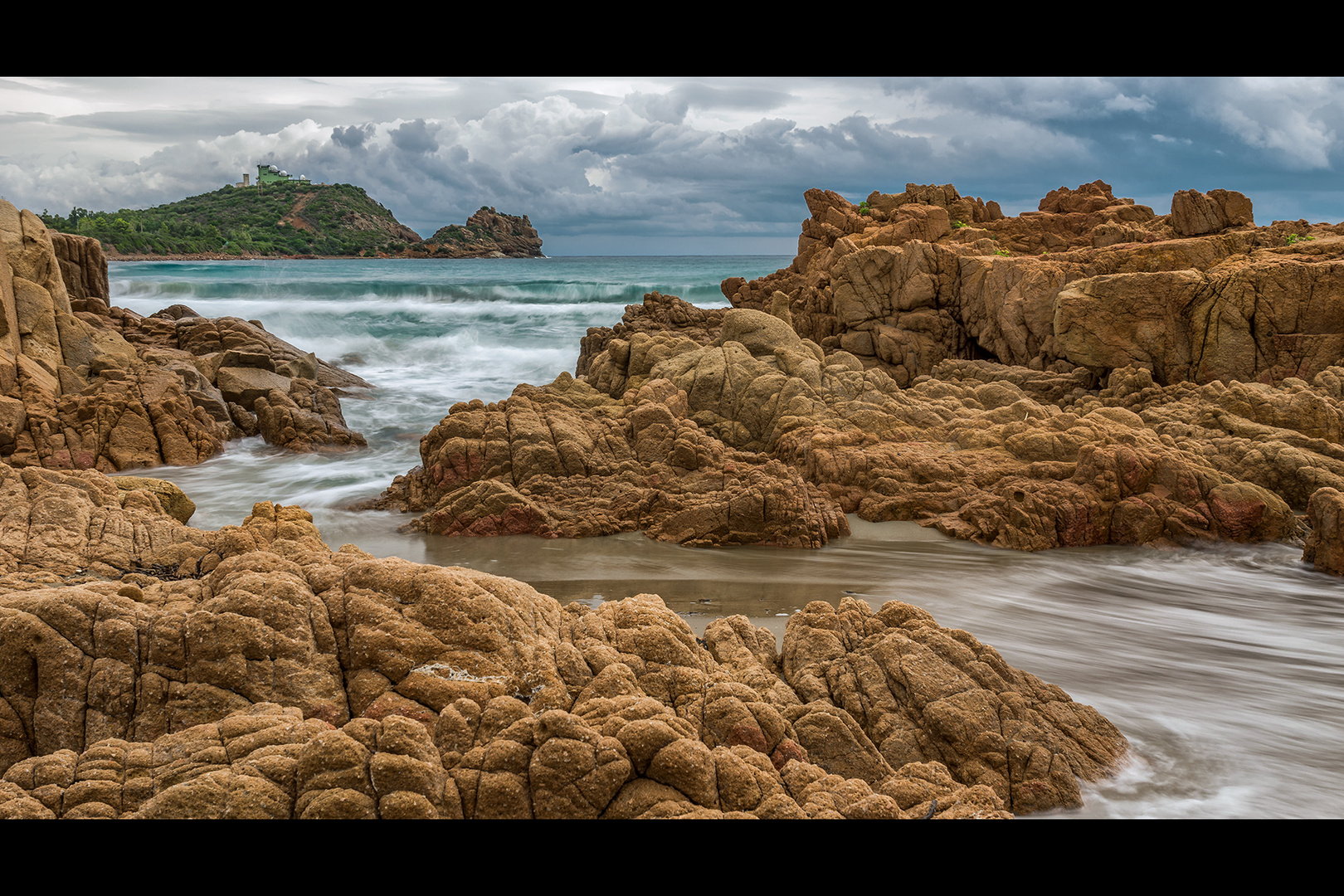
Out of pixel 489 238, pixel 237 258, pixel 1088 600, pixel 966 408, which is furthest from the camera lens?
pixel 489 238

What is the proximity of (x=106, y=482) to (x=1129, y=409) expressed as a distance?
13317 mm

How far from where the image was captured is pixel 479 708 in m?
3.16

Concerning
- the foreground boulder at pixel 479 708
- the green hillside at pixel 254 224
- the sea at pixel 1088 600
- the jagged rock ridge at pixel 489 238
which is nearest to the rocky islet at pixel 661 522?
the foreground boulder at pixel 479 708

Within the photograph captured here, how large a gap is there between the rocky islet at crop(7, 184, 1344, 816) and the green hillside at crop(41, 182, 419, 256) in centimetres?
4763

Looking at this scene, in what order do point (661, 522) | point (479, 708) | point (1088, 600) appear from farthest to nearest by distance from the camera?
point (661, 522) → point (1088, 600) → point (479, 708)

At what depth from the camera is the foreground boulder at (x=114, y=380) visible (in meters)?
12.0


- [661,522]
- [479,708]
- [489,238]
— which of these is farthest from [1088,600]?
[489,238]

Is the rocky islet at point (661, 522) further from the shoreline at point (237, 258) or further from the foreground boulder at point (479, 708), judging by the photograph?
the shoreline at point (237, 258)

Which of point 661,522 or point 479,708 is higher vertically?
point 479,708

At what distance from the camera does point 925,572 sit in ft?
27.0

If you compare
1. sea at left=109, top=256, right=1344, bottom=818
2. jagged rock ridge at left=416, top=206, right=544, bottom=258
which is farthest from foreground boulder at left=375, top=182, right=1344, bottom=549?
jagged rock ridge at left=416, top=206, right=544, bottom=258

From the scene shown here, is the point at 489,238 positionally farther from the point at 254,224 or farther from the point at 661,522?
the point at 661,522

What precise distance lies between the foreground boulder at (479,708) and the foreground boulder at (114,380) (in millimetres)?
8737

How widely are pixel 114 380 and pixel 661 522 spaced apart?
9804 millimetres
